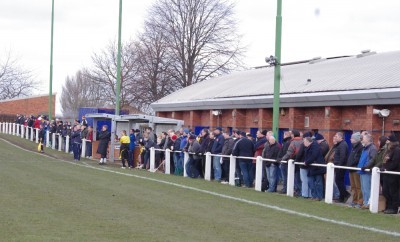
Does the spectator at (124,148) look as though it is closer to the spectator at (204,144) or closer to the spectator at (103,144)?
the spectator at (103,144)

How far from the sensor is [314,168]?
1798 centimetres

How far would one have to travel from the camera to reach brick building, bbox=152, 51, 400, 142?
24.2m

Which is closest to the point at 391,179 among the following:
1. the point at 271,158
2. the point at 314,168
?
the point at 314,168

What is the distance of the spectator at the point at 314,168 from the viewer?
17875mm

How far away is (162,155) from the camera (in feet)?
94.1

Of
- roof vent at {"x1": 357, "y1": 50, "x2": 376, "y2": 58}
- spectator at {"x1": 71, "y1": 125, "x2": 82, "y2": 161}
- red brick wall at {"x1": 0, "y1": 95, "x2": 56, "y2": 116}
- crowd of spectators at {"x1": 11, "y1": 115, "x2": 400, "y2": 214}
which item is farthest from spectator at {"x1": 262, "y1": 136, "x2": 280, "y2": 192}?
red brick wall at {"x1": 0, "y1": 95, "x2": 56, "y2": 116}

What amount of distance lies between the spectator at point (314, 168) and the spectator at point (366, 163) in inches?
68.7

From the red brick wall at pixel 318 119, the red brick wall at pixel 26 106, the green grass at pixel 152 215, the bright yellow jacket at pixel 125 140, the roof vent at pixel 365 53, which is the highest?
the roof vent at pixel 365 53

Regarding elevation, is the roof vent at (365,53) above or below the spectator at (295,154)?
above

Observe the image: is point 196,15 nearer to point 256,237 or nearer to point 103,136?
point 103,136

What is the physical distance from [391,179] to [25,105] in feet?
206

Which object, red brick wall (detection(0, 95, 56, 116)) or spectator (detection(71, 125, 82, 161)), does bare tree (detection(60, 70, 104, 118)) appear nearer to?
red brick wall (detection(0, 95, 56, 116))

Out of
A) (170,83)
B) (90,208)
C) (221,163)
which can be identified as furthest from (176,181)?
(170,83)

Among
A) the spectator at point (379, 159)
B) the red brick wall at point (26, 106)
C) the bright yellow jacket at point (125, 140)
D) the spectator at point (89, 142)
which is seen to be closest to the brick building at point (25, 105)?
the red brick wall at point (26, 106)
